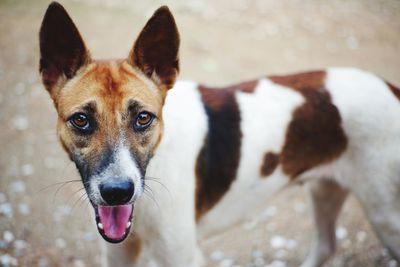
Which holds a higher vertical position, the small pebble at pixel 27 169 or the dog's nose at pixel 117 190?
the dog's nose at pixel 117 190

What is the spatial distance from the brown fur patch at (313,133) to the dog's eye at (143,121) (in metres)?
1.17

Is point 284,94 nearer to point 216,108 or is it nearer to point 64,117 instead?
point 216,108

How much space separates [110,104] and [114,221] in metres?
0.75

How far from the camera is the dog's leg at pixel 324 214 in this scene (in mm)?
4152

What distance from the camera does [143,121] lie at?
2881 millimetres

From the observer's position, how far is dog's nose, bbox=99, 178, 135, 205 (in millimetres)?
2584

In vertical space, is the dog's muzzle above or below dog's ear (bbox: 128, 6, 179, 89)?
below

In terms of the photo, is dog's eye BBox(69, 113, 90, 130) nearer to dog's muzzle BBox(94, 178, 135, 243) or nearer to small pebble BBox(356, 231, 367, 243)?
dog's muzzle BBox(94, 178, 135, 243)

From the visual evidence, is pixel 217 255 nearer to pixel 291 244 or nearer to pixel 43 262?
pixel 291 244

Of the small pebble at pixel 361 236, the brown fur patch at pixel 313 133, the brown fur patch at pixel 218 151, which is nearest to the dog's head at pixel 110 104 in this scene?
the brown fur patch at pixel 218 151

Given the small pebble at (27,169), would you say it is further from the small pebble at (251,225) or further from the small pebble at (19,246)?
the small pebble at (251,225)

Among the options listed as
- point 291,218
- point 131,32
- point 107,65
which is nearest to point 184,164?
point 107,65

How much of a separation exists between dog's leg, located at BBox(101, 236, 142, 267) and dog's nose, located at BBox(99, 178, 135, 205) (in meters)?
0.79

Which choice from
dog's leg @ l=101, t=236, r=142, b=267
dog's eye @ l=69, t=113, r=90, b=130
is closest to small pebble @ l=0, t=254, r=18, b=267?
dog's leg @ l=101, t=236, r=142, b=267
